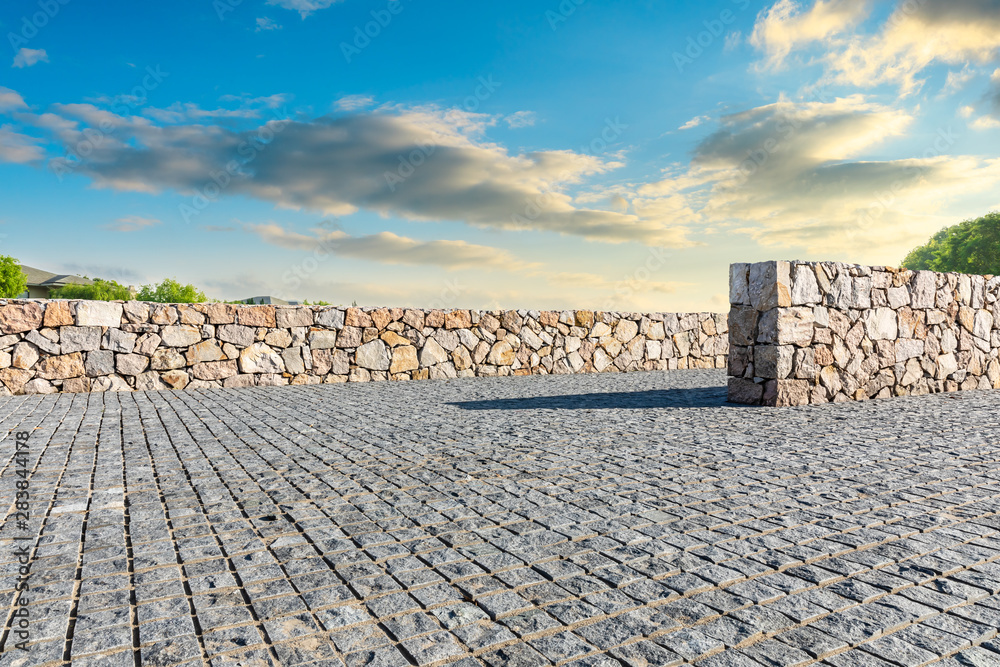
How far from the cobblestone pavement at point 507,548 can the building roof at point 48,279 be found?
43393 mm

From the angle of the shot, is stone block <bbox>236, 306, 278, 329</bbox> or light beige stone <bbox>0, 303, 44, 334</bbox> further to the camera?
stone block <bbox>236, 306, 278, 329</bbox>

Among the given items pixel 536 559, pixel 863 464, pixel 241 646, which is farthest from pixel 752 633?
pixel 863 464

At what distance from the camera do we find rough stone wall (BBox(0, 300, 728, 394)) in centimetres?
990

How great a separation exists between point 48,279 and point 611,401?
49189mm

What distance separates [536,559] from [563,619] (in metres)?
0.56

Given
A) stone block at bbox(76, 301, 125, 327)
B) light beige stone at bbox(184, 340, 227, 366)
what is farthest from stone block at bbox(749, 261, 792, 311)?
stone block at bbox(76, 301, 125, 327)

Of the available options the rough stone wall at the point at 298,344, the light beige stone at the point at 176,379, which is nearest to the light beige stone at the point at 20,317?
the rough stone wall at the point at 298,344

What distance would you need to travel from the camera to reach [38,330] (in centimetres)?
979

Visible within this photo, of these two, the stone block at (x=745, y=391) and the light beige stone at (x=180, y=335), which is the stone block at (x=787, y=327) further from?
the light beige stone at (x=180, y=335)

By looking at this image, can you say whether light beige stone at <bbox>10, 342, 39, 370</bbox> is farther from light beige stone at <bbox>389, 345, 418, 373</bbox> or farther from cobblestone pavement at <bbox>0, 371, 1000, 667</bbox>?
light beige stone at <bbox>389, 345, 418, 373</bbox>

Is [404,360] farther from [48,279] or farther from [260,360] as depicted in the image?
[48,279]

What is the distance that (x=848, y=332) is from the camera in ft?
30.3

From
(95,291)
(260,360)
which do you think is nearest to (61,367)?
(260,360)

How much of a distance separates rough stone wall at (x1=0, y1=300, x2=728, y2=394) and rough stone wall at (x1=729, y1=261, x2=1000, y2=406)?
17.9 ft
